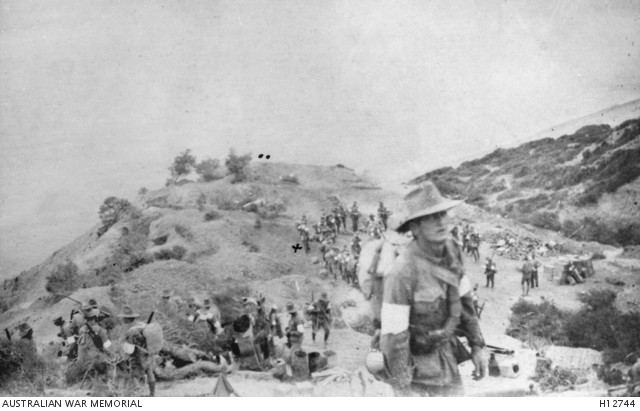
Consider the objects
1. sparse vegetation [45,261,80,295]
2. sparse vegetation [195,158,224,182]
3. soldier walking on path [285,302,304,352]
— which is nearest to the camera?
soldier walking on path [285,302,304,352]

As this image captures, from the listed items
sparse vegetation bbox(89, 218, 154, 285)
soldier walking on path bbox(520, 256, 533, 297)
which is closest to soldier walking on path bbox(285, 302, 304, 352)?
sparse vegetation bbox(89, 218, 154, 285)

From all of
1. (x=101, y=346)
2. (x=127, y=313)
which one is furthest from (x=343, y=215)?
(x=101, y=346)

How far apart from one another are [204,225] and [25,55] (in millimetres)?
4148

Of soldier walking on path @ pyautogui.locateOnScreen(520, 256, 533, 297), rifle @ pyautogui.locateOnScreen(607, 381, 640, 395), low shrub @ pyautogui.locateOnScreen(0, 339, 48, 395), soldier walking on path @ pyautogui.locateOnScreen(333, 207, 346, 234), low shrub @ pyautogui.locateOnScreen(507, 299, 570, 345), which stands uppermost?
soldier walking on path @ pyautogui.locateOnScreen(333, 207, 346, 234)

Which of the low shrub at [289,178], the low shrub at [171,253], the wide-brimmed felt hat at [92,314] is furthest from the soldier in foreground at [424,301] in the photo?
the wide-brimmed felt hat at [92,314]

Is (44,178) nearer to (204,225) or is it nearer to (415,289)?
(204,225)

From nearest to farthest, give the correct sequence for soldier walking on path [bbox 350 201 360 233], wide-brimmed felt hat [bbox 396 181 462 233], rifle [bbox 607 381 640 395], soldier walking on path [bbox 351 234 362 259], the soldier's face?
1. wide-brimmed felt hat [bbox 396 181 462 233]
2. the soldier's face
3. rifle [bbox 607 381 640 395]
4. soldier walking on path [bbox 351 234 362 259]
5. soldier walking on path [bbox 350 201 360 233]

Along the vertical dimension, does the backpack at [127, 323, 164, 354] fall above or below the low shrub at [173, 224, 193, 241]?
below

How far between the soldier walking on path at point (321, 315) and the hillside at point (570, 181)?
2444 millimetres

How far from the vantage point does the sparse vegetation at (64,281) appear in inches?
404

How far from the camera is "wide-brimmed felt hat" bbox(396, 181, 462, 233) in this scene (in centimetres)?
875

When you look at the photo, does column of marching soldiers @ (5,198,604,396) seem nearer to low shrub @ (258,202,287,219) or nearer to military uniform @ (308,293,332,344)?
military uniform @ (308,293,332,344)

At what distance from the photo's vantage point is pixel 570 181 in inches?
412

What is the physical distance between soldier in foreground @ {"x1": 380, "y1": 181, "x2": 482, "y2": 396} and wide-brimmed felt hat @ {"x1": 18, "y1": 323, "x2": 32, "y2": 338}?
5466 mm
